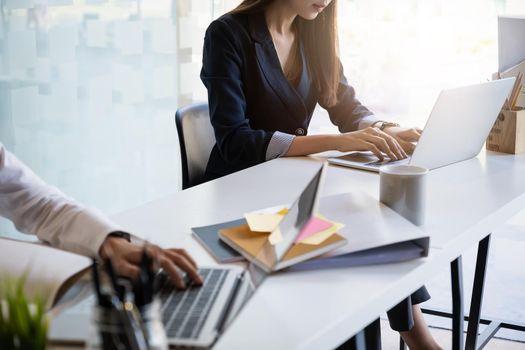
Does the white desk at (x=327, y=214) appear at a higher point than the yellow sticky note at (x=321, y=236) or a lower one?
lower

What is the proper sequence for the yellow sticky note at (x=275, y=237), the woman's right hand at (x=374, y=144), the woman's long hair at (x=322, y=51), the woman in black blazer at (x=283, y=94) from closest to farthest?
1. the yellow sticky note at (x=275, y=237)
2. the woman's right hand at (x=374, y=144)
3. the woman in black blazer at (x=283, y=94)
4. the woman's long hair at (x=322, y=51)

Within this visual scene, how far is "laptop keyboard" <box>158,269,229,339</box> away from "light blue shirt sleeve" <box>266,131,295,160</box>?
34.5 inches

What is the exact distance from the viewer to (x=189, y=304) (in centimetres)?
96

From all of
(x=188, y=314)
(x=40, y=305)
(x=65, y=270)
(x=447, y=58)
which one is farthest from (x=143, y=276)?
(x=447, y=58)

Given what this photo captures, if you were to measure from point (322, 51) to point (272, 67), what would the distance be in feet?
0.78

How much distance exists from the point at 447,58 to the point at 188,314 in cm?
263

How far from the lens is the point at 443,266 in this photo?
1220 millimetres

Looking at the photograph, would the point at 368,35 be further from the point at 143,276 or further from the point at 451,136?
the point at 143,276

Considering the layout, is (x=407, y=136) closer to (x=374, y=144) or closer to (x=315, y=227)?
(x=374, y=144)

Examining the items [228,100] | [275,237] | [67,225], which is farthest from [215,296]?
[228,100]

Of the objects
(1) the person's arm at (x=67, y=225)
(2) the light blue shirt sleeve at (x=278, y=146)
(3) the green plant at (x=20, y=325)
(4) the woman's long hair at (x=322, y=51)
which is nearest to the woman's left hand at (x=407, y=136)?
(2) the light blue shirt sleeve at (x=278, y=146)

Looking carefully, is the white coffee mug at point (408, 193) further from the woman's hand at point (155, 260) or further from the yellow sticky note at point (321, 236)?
the woman's hand at point (155, 260)

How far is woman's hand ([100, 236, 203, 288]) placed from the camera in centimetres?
102

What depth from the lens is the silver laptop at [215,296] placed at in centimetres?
87
